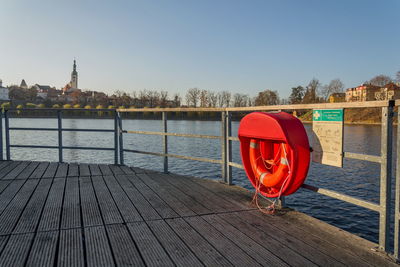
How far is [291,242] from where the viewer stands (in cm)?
212

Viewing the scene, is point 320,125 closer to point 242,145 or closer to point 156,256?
point 242,145

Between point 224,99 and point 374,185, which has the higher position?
point 224,99

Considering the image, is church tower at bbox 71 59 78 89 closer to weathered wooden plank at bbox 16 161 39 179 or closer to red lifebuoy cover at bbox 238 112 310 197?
weathered wooden plank at bbox 16 161 39 179

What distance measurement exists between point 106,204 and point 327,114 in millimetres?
2114

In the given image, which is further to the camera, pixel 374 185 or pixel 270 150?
pixel 374 185

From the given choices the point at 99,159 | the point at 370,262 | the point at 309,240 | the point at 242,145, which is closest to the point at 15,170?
the point at 242,145

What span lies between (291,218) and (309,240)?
18.9 inches

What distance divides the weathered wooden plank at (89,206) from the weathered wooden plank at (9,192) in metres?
0.67

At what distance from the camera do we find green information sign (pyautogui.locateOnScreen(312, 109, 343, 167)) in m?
2.30

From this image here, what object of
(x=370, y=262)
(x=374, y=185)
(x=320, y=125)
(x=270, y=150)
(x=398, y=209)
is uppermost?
(x=320, y=125)

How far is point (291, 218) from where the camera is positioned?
2643mm

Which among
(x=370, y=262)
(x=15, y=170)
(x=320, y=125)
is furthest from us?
(x=15, y=170)

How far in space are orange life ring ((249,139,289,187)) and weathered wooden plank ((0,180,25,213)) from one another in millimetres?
2329

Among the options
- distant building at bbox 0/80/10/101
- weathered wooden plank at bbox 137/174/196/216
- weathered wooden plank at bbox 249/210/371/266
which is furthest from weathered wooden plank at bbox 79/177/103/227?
distant building at bbox 0/80/10/101
